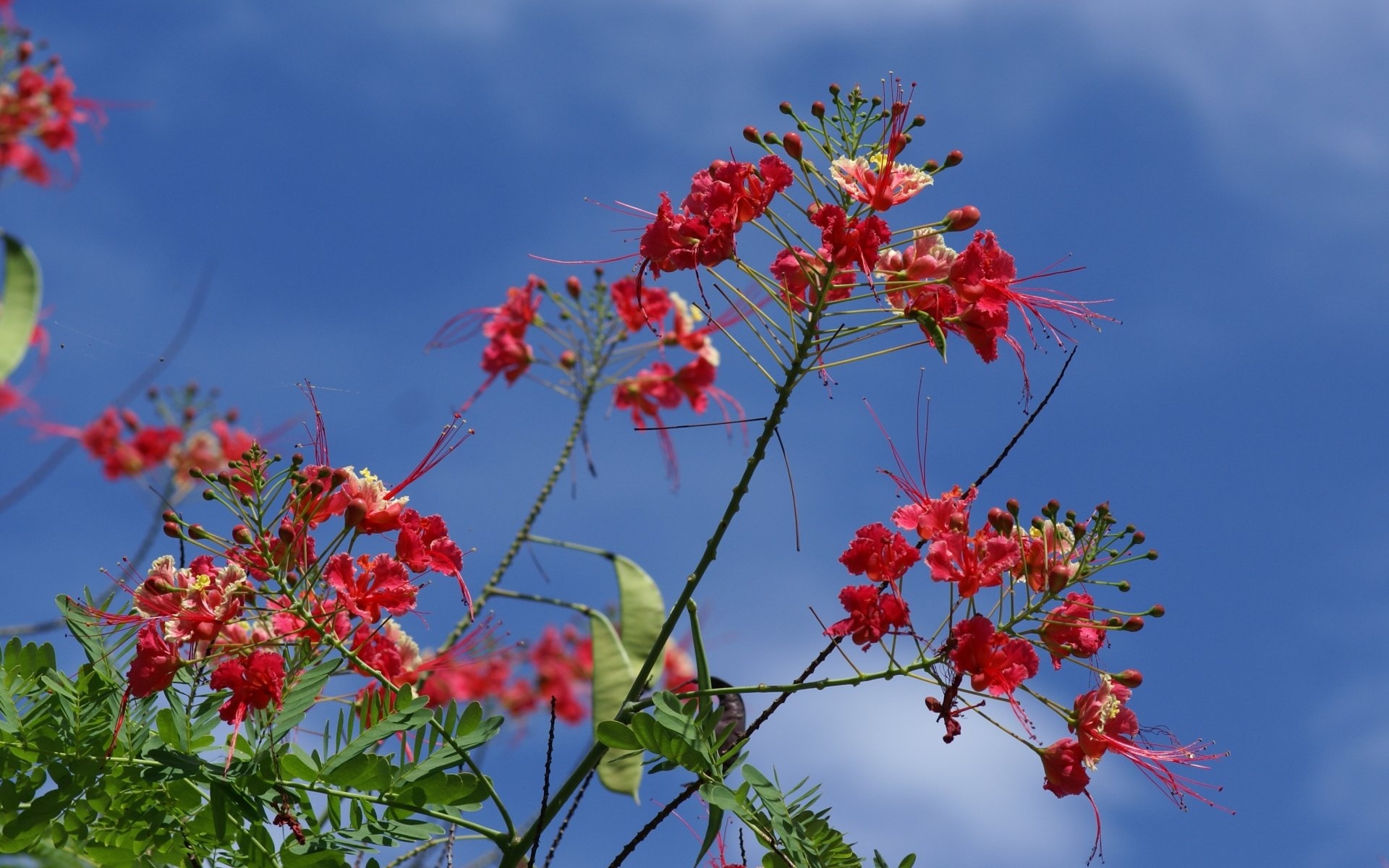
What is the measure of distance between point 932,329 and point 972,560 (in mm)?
413

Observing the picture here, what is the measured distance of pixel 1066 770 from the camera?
6.95ft

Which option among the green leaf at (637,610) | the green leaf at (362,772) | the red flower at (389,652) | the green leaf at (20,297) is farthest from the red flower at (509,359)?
the green leaf at (20,297)

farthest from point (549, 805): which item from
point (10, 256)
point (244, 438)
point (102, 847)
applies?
point (244, 438)

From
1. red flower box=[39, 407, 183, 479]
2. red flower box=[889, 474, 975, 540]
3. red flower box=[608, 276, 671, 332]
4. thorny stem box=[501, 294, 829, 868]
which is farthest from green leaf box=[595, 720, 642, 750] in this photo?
red flower box=[39, 407, 183, 479]

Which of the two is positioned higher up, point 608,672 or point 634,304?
point 634,304

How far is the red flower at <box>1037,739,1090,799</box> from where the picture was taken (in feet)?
6.94

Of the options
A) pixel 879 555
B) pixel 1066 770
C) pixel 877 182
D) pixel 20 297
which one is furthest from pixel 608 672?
pixel 20 297

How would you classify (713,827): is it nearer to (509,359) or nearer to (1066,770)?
(1066,770)

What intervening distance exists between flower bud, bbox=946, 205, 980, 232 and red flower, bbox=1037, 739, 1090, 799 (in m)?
0.93

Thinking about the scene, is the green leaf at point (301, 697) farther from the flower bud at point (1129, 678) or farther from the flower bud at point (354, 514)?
the flower bud at point (1129, 678)

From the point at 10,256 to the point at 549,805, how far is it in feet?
3.60

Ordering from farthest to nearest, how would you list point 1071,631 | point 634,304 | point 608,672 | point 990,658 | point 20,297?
point 634,304 → point 608,672 → point 1071,631 → point 990,658 → point 20,297

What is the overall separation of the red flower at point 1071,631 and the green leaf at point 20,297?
160cm

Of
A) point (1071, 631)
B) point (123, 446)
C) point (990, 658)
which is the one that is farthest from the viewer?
point (123, 446)
